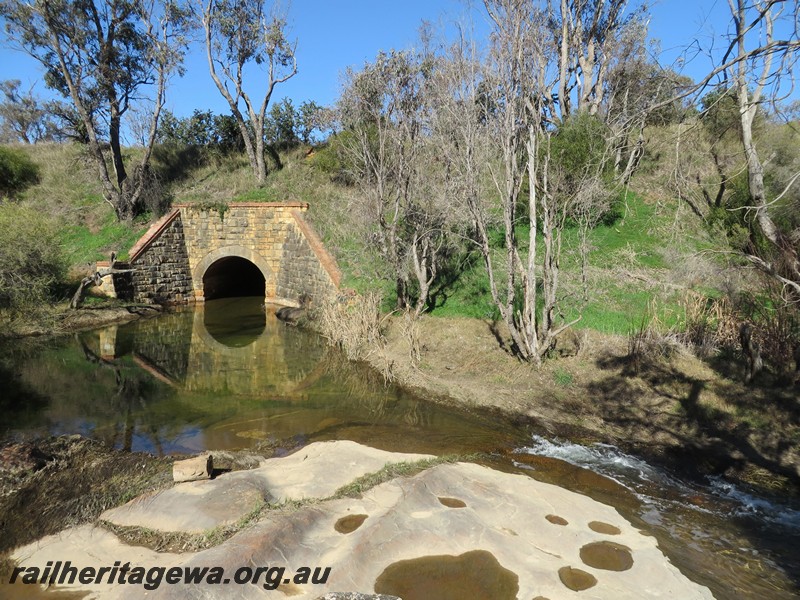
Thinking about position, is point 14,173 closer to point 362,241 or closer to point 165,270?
point 165,270

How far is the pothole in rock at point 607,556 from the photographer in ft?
14.6

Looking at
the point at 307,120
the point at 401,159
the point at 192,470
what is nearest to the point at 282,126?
the point at 307,120

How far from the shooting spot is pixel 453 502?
5309 mm

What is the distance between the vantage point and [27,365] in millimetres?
11422

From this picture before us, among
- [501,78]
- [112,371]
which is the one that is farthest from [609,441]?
[112,371]

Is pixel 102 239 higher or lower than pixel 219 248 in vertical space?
higher

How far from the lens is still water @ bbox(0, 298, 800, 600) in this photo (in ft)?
17.4

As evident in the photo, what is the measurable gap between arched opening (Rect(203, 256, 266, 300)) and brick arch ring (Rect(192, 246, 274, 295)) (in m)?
0.24

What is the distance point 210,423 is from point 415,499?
4638 millimetres

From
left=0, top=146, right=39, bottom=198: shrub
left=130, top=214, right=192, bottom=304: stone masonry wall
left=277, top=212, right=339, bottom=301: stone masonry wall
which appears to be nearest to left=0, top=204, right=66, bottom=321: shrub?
left=130, top=214, right=192, bottom=304: stone masonry wall

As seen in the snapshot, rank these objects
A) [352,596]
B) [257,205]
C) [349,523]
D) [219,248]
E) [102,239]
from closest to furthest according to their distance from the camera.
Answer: [352,596] → [349,523] → [257,205] → [219,248] → [102,239]

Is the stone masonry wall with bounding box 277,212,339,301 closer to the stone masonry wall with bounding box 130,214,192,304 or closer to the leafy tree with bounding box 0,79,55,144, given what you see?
the stone masonry wall with bounding box 130,214,192,304

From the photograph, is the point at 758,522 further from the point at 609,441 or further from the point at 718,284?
the point at 718,284

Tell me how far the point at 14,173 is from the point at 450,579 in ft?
86.5
